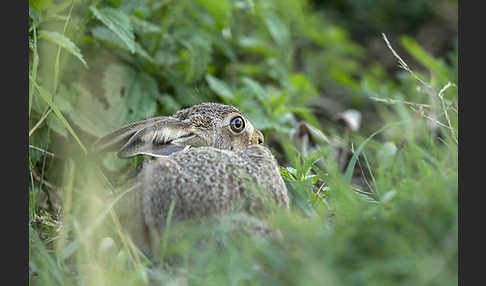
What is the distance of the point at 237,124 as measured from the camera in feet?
13.3

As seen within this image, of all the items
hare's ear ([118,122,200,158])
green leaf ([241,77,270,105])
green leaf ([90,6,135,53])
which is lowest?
green leaf ([241,77,270,105])

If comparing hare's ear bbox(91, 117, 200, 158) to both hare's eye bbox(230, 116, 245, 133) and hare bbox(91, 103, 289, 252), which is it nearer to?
hare bbox(91, 103, 289, 252)

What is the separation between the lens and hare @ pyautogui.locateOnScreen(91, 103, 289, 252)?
10.2 feet

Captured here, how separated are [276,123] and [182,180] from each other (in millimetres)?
2358

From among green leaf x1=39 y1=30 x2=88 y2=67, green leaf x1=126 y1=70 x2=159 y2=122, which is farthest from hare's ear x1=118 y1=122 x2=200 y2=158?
green leaf x1=126 y1=70 x2=159 y2=122

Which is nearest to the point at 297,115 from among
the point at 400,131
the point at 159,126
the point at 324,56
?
the point at 400,131

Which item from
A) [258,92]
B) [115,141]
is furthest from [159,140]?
[258,92]

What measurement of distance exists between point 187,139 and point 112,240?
0.86m

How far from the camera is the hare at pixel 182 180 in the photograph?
3.10m

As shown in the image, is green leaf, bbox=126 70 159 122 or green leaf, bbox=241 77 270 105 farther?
green leaf, bbox=241 77 270 105

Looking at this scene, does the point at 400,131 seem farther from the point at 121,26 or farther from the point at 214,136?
the point at 121,26

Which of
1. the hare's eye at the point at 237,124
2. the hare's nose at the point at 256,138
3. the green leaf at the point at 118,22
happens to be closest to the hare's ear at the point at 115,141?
the hare's eye at the point at 237,124

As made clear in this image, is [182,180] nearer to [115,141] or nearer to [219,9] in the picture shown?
[115,141]

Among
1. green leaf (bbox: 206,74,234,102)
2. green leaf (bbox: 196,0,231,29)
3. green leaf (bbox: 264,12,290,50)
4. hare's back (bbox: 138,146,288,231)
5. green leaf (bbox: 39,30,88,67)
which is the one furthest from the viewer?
green leaf (bbox: 264,12,290,50)
